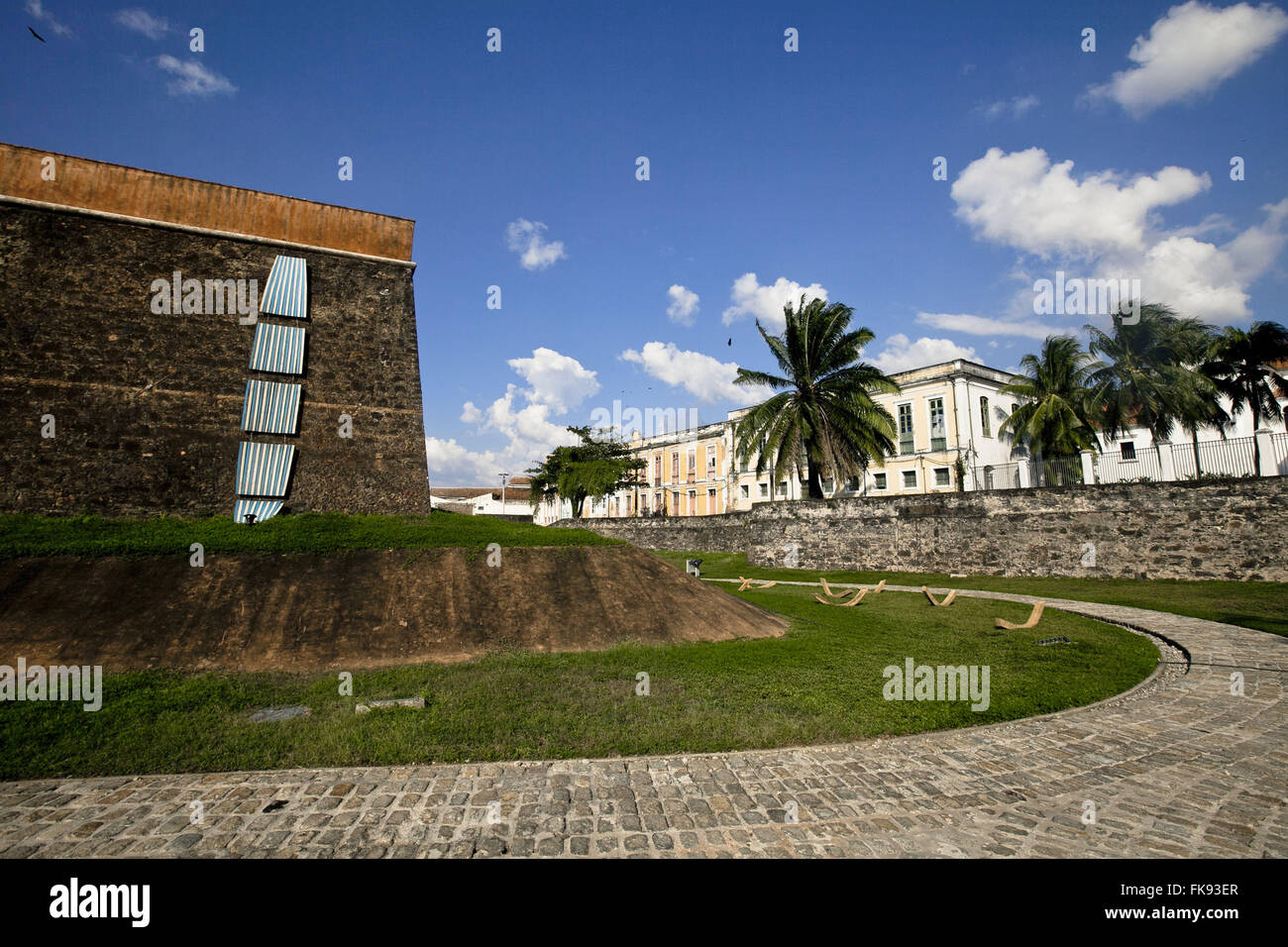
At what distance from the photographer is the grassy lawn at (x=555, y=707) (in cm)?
563

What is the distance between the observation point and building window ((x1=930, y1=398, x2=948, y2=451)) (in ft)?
133

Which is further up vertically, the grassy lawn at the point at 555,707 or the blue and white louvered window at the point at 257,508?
the blue and white louvered window at the point at 257,508

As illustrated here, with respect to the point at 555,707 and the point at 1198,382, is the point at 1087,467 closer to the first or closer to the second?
the point at 1198,382

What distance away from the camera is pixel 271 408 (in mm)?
14461

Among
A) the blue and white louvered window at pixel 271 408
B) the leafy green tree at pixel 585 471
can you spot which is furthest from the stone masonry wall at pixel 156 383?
the leafy green tree at pixel 585 471

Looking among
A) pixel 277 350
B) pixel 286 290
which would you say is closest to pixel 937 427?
pixel 286 290

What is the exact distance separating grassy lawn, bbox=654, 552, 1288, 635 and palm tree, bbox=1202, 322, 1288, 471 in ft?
57.4

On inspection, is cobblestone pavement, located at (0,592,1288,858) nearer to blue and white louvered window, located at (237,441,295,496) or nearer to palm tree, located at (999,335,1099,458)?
blue and white louvered window, located at (237,441,295,496)

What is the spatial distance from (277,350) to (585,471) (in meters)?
31.3

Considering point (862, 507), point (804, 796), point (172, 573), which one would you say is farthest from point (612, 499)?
point (804, 796)

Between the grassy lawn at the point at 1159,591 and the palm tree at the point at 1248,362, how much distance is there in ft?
57.4

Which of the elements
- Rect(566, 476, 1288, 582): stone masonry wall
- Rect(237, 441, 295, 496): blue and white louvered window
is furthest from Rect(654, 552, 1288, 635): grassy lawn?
Rect(237, 441, 295, 496): blue and white louvered window

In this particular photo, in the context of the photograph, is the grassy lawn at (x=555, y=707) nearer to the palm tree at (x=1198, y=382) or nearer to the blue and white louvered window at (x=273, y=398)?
the blue and white louvered window at (x=273, y=398)
